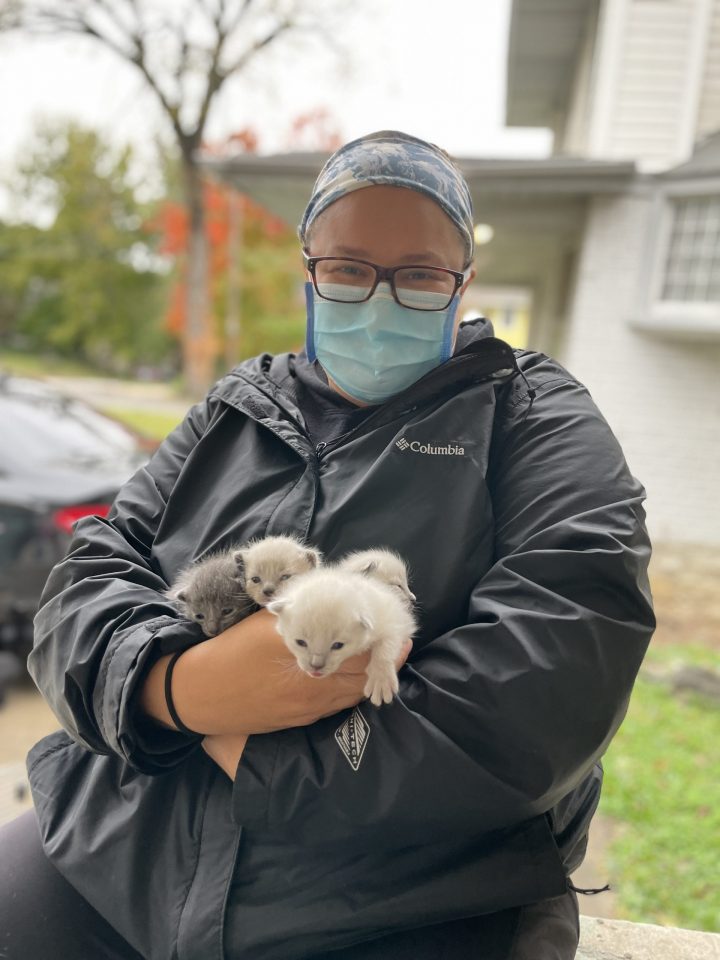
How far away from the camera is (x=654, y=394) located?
10188 mm

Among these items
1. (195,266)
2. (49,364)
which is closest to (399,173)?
(195,266)

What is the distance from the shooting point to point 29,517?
5.60m

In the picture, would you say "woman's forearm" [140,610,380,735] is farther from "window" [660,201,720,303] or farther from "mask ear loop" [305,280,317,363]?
"window" [660,201,720,303]

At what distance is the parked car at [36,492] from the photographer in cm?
559

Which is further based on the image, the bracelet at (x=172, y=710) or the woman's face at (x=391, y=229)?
the woman's face at (x=391, y=229)

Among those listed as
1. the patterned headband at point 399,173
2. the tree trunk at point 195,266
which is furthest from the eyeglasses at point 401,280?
the tree trunk at point 195,266

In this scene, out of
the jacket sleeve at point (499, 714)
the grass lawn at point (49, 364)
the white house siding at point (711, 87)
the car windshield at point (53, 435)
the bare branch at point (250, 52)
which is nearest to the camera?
the jacket sleeve at point (499, 714)

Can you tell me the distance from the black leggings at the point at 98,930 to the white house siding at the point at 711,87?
36.7ft

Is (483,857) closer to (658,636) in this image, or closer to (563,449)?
(563,449)

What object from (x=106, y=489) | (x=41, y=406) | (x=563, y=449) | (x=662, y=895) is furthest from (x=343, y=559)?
(x=41, y=406)

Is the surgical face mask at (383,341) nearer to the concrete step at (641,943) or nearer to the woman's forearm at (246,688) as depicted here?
the woman's forearm at (246,688)

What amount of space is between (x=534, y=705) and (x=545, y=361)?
1077mm

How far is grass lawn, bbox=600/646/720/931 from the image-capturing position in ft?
11.9

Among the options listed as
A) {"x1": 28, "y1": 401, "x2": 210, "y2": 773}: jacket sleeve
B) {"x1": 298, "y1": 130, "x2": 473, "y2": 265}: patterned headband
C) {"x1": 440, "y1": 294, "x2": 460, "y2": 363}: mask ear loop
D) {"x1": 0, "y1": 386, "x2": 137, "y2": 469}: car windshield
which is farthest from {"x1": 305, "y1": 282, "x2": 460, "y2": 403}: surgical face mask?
{"x1": 0, "y1": 386, "x2": 137, "y2": 469}: car windshield
